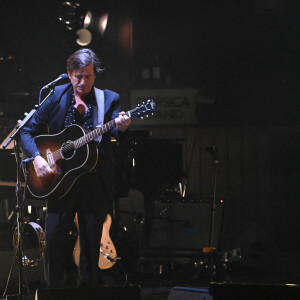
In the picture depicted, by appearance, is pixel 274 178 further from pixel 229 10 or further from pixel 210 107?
pixel 229 10

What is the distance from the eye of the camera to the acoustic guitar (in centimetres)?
418

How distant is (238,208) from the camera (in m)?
9.79

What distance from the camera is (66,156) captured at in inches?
169

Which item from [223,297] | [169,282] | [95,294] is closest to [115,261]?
[169,282]

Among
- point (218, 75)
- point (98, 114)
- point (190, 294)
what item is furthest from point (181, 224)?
point (190, 294)

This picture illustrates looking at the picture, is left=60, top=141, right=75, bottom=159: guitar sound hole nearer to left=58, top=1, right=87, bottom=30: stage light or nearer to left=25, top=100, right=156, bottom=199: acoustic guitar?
left=25, top=100, right=156, bottom=199: acoustic guitar

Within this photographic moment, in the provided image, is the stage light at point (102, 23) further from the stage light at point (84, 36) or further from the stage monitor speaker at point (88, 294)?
the stage monitor speaker at point (88, 294)

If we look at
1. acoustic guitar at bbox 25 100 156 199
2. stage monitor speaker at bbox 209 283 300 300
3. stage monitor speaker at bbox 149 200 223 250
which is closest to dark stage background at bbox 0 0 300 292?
stage monitor speaker at bbox 149 200 223 250

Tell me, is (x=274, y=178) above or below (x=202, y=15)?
below

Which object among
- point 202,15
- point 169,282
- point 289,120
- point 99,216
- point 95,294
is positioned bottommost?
point 169,282

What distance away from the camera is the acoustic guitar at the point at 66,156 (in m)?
4.18

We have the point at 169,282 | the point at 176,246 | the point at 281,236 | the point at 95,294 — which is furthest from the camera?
the point at 281,236

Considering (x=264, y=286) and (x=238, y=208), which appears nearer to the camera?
(x=264, y=286)

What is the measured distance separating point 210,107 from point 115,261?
4791 millimetres
